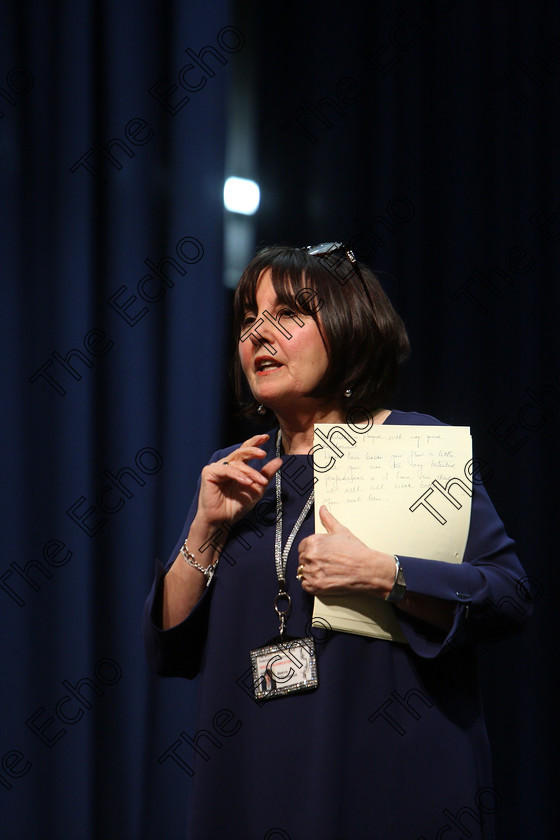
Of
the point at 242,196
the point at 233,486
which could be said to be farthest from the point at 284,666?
the point at 242,196

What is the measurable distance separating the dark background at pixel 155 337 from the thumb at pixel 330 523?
2.39ft

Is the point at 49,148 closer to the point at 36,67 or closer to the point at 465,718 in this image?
the point at 36,67

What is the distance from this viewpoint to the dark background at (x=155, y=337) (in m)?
1.65

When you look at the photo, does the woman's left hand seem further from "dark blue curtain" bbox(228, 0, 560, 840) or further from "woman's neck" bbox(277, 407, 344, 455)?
"dark blue curtain" bbox(228, 0, 560, 840)

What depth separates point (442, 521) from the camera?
1040 mm

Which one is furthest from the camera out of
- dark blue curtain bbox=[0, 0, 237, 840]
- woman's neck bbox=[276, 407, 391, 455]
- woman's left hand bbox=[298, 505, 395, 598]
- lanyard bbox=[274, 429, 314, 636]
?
dark blue curtain bbox=[0, 0, 237, 840]

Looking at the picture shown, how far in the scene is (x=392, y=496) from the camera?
1049 millimetres

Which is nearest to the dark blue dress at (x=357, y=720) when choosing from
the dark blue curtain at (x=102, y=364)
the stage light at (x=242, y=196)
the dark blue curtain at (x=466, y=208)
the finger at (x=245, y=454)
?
the finger at (x=245, y=454)

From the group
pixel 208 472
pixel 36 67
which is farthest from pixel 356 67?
pixel 208 472

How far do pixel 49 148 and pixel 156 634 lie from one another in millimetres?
1131

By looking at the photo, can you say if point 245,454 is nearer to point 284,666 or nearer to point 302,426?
point 302,426

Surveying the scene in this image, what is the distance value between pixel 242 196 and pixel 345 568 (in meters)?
1.15

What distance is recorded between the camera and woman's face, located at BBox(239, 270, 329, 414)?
3.76 ft

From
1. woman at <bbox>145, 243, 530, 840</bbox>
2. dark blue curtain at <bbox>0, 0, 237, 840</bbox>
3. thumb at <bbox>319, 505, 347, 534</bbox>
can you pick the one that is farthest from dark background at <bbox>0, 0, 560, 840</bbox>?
thumb at <bbox>319, 505, 347, 534</bbox>
